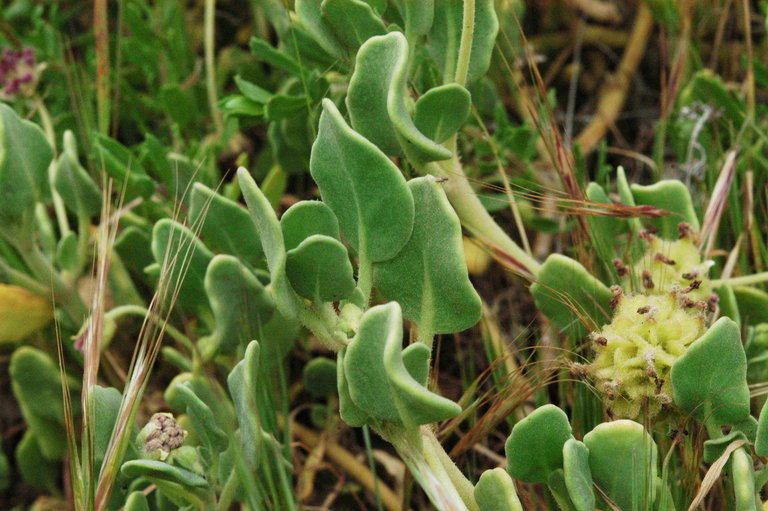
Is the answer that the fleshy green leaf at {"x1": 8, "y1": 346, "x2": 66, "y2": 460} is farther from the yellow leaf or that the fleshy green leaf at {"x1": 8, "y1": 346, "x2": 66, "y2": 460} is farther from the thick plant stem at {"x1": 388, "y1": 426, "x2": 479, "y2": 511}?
the thick plant stem at {"x1": 388, "y1": 426, "x2": 479, "y2": 511}

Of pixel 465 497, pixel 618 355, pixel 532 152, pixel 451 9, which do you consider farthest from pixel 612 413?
pixel 532 152

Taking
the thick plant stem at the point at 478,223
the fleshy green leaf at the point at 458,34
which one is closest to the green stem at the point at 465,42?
the fleshy green leaf at the point at 458,34

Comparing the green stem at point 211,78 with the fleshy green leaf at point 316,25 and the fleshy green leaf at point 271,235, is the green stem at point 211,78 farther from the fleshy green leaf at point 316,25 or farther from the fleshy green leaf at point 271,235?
the fleshy green leaf at point 271,235

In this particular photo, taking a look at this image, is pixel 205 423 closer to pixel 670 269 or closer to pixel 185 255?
pixel 185 255

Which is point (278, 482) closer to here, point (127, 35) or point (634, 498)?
point (634, 498)

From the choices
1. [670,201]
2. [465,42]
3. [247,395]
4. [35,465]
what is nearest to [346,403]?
[247,395]
